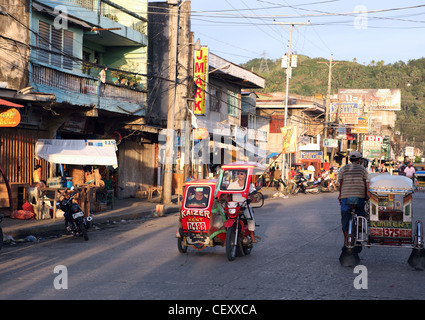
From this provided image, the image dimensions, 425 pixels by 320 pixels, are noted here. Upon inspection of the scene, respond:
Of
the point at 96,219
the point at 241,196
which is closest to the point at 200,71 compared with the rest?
the point at 96,219

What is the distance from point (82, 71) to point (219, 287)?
1529 centimetres

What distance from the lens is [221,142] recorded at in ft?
118

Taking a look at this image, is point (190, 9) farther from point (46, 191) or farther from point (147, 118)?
point (46, 191)

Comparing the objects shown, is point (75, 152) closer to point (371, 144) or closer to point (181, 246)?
point (181, 246)

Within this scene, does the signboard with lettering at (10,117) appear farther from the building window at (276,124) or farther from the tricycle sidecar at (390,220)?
the building window at (276,124)

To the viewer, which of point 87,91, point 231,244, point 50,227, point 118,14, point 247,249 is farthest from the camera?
point 118,14

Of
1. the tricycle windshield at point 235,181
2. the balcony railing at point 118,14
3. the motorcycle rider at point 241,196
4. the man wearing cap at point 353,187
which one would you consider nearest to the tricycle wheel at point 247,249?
the motorcycle rider at point 241,196

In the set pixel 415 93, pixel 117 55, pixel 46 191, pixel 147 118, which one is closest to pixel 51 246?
pixel 46 191

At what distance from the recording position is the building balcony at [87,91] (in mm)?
17906

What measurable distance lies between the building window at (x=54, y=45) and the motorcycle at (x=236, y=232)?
402 inches

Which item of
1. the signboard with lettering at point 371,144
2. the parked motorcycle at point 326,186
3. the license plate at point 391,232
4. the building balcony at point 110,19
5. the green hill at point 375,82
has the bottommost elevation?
the parked motorcycle at point 326,186

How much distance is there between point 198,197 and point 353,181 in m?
2.95

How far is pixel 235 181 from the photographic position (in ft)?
35.6

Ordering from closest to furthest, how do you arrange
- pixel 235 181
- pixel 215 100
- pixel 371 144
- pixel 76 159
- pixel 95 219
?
pixel 235 181 → pixel 95 219 → pixel 76 159 → pixel 215 100 → pixel 371 144
